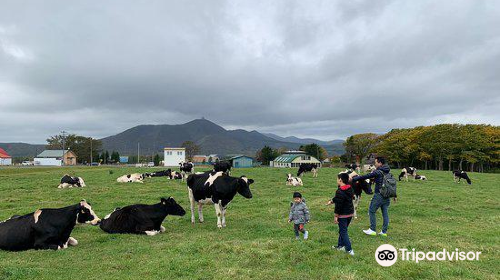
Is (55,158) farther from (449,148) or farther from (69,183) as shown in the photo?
(449,148)

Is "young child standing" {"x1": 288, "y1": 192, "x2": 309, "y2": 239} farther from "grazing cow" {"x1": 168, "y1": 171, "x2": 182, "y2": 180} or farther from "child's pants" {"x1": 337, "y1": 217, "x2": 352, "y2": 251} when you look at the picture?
"grazing cow" {"x1": 168, "y1": 171, "x2": 182, "y2": 180}

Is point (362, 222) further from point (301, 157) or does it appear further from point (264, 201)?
point (301, 157)

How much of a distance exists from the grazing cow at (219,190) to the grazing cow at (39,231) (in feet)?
14.8

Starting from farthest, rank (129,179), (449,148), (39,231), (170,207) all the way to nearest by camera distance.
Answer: (449,148)
(129,179)
(170,207)
(39,231)

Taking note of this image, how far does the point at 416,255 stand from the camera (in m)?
Result: 8.29

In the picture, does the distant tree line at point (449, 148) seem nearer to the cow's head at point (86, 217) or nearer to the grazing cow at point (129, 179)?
the grazing cow at point (129, 179)

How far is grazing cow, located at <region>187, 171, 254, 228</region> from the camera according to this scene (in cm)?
A: 1229

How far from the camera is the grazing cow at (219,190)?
12.3 meters

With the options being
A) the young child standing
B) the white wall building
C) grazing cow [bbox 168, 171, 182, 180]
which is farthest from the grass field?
the white wall building

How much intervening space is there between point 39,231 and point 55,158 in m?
134

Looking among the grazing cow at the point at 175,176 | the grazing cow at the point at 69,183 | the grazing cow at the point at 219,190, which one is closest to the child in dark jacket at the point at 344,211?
the grazing cow at the point at 219,190

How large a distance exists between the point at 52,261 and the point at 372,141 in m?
107

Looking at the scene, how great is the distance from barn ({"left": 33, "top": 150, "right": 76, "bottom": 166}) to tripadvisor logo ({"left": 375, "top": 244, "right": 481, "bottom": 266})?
12920 cm

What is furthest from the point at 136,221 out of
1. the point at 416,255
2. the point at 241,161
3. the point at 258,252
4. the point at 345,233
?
the point at 241,161
